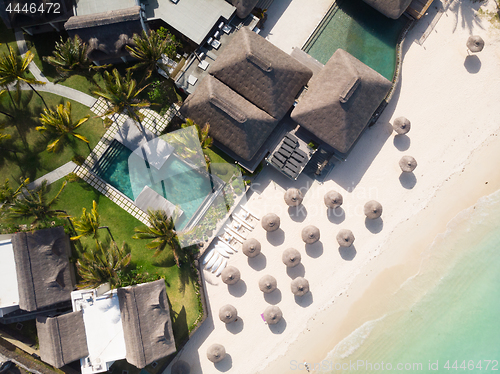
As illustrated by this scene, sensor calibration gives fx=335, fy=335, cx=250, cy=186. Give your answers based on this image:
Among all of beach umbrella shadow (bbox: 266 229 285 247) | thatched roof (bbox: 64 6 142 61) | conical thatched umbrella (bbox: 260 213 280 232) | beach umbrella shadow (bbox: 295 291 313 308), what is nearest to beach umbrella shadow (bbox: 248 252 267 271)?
beach umbrella shadow (bbox: 266 229 285 247)

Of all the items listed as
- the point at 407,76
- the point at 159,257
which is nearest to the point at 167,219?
the point at 159,257

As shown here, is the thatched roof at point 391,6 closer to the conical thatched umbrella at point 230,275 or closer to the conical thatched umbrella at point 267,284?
the conical thatched umbrella at point 267,284

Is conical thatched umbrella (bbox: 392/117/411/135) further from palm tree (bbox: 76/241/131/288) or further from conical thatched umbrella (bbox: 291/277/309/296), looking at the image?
palm tree (bbox: 76/241/131/288)

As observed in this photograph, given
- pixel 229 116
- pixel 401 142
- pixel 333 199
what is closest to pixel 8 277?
pixel 229 116

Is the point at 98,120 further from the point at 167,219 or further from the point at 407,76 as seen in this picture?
the point at 407,76

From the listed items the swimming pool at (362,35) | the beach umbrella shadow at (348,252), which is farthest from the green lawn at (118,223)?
the swimming pool at (362,35)

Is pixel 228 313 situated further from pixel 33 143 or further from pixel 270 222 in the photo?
pixel 33 143

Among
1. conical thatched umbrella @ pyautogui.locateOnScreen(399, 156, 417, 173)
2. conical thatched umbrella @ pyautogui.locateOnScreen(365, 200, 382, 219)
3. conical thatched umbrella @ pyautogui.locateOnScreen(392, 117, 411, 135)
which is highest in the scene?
conical thatched umbrella @ pyautogui.locateOnScreen(392, 117, 411, 135)
